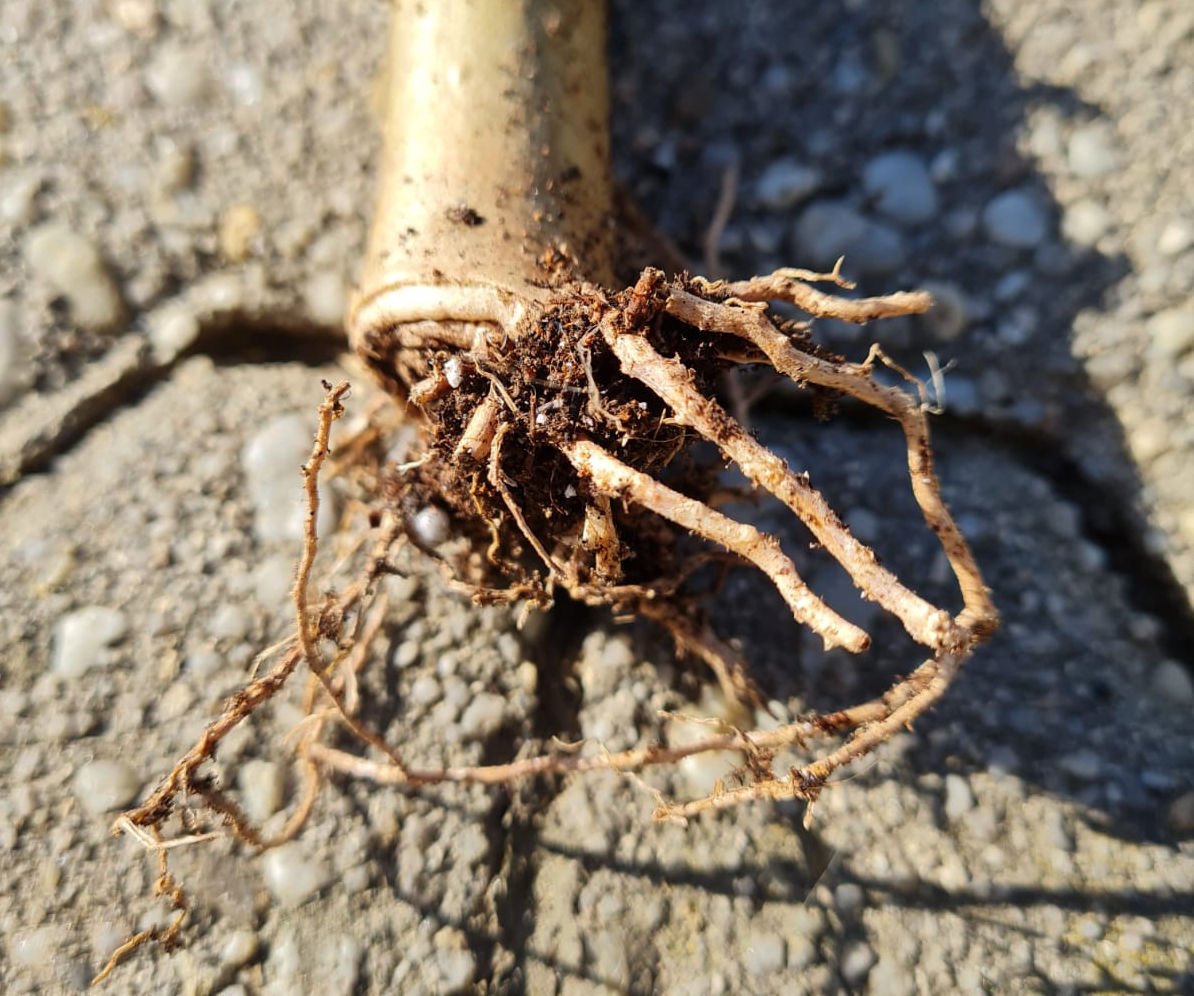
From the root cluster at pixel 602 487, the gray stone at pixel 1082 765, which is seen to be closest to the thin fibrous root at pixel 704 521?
the root cluster at pixel 602 487

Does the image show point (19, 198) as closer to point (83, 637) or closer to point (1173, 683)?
point (83, 637)

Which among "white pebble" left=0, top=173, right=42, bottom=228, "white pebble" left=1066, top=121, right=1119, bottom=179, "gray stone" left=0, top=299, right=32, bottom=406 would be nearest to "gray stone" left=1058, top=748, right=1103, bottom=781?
"white pebble" left=1066, top=121, right=1119, bottom=179

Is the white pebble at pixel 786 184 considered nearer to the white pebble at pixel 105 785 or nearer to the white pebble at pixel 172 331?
the white pebble at pixel 172 331

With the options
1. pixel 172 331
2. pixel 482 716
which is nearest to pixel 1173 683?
pixel 482 716

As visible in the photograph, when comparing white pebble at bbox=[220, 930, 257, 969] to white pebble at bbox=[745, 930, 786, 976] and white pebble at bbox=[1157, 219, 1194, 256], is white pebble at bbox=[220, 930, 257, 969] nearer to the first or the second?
white pebble at bbox=[745, 930, 786, 976]

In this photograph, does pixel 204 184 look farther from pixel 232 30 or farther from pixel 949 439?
pixel 949 439

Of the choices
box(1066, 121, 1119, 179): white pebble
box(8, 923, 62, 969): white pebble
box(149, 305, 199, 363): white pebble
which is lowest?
box(8, 923, 62, 969): white pebble
